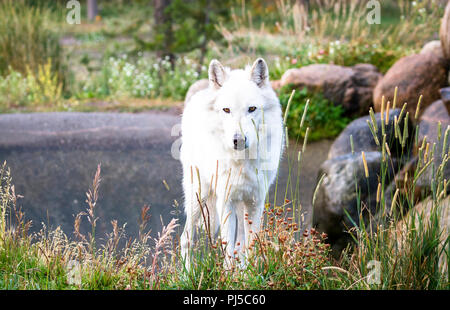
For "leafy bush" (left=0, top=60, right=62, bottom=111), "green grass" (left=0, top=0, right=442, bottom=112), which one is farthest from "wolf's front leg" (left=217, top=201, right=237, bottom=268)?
"leafy bush" (left=0, top=60, right=62, bottom=111)

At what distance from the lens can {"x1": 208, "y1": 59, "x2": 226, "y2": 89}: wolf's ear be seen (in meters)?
3.31

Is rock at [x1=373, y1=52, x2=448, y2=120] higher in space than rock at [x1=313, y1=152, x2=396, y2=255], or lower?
higher

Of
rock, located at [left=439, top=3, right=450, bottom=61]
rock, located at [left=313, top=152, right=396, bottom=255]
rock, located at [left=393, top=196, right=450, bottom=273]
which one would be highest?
rock, located at [left=439, top=3, right=450, bottom=61]

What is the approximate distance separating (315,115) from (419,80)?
5.07 ft

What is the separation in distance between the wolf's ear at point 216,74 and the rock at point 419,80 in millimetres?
4161

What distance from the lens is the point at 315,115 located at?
7.59 m

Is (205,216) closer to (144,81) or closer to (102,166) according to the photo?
(102,166)

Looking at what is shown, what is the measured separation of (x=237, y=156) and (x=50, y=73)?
294 inches

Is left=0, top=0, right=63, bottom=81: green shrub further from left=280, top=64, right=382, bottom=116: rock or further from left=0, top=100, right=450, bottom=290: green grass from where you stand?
left=0, top=100, right=450, bottom=290: green grass

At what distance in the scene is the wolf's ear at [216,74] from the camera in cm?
331

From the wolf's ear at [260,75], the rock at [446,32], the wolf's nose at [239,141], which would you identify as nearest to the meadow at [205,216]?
the wolf's nose at [239,141]

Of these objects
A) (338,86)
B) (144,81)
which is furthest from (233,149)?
(144,81)

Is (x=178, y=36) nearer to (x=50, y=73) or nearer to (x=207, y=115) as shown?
(x=50, y=73)

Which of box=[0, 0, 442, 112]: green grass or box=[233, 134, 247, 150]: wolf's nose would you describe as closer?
box=[233, 134, 247, 150]: wolf's nose
